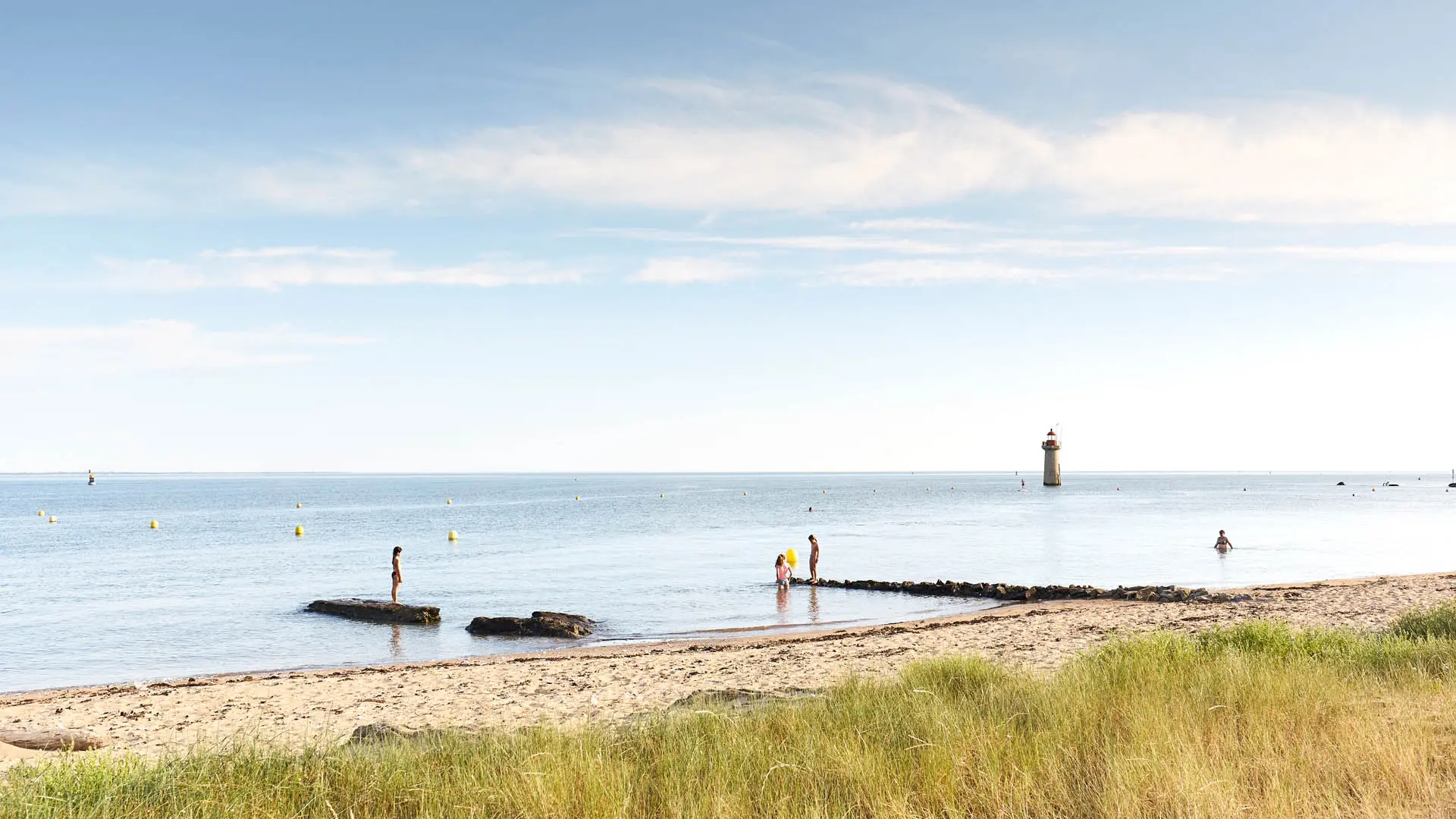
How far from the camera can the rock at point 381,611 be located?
2706 cm

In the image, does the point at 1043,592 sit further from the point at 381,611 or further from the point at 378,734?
the point at 378,734

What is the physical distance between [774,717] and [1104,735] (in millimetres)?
2601

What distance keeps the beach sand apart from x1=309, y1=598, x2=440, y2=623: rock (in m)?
6.79

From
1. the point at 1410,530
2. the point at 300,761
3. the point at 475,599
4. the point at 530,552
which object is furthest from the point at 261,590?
the point at 1410,530

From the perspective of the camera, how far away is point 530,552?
5056 cm

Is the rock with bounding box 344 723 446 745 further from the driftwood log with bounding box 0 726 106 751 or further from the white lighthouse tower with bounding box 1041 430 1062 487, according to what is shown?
the white lighthouse tower with bounding box 1041 430 1062 487

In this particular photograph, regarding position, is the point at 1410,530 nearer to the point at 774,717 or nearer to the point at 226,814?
the point at 774,717

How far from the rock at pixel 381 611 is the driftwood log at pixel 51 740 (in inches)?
596

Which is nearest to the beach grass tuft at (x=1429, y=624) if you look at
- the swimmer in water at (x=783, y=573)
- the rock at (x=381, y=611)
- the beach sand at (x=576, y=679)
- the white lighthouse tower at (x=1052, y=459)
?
the beach sand at (x=576, y=679)

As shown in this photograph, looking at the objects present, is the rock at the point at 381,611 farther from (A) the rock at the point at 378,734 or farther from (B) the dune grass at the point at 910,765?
(B) the dune grass at the point at 910,765

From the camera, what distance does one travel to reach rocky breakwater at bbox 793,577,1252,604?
26.8 metres

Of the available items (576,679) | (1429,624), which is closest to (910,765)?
(1429,624)

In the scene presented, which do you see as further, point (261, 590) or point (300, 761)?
point (261, 590)

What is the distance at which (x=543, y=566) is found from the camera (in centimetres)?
4303
